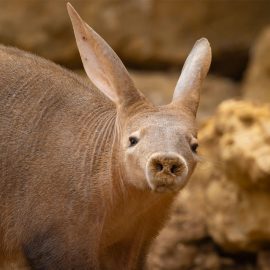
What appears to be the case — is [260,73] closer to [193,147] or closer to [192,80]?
[192,80]

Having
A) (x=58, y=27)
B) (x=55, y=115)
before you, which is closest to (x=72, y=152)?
(x=55, y=115)

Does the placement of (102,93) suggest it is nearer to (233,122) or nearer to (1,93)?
(1,93)

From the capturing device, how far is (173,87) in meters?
14.0

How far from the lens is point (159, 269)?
10.4 m

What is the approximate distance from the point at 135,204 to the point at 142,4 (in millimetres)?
6404

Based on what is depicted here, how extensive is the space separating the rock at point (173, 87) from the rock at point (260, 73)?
0.47 metres

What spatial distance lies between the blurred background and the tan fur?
2142 mm

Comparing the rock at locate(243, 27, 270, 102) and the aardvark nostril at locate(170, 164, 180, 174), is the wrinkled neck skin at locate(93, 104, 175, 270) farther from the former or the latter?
the rock at locate(243, 27, 270, 102)

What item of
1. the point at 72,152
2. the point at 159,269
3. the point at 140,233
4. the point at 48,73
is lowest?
the point at 159,269

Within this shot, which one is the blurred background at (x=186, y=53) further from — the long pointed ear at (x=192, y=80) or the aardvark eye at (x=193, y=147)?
the aardvark eye at (x=193, y=147)

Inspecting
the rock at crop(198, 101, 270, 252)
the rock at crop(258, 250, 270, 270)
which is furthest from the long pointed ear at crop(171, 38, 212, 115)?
the rock at crop(258, 250, 270, 270)

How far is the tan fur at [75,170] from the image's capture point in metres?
7.85

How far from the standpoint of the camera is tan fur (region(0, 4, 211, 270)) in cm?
785

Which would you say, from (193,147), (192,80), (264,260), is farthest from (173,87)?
(193,147)
